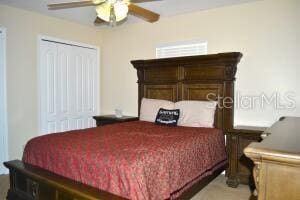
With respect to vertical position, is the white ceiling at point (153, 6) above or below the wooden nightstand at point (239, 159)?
above

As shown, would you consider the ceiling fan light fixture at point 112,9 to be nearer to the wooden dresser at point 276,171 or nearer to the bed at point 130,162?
the bed at point 130,162

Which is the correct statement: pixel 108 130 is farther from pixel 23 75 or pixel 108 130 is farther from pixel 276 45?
pixel 276 45

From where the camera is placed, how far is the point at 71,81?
14.3 feet

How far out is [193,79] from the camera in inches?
145

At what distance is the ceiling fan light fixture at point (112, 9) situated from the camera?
2311mm

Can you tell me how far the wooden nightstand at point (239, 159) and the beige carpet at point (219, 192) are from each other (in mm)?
98

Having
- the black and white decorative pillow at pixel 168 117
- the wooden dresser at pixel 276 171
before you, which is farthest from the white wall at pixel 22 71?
the wooden dresser at pixel 276 171

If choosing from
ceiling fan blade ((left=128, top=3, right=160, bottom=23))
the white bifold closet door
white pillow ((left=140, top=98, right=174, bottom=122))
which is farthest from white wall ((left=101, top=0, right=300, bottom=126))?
the white bifold closet door

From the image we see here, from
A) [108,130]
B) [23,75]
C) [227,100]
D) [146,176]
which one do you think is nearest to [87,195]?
[146,176]

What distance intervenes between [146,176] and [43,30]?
129 inches

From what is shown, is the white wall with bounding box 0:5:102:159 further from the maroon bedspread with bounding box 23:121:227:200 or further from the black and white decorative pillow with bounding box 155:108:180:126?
the black and white decorative pillow with bounding box 155:108:180:126

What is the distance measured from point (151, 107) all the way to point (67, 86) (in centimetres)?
165

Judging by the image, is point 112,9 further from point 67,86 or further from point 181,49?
point 67,86

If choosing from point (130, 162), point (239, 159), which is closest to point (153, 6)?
point (239, 159)
